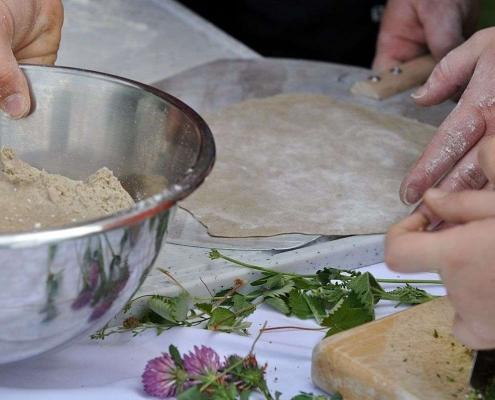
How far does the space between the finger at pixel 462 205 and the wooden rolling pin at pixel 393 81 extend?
0.96 meters

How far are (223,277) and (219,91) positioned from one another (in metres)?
0.69

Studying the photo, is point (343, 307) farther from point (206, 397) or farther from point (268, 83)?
point (268, 83)

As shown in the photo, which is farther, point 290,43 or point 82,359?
point 290,43

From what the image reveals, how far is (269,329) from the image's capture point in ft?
3.38

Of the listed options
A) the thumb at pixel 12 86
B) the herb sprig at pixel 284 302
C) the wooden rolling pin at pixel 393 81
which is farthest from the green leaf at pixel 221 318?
the wooden rolling pin at pixel 393 81

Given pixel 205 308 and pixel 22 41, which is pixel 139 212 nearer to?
pixel 205 308

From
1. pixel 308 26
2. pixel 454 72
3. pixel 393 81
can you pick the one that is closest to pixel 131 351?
pixel 454 72

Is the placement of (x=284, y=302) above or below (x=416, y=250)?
below

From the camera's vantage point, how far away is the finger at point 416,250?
0.75 metres

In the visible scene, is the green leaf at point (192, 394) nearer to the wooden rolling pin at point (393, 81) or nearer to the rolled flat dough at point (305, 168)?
the rolled flat dough at point (305, 168)

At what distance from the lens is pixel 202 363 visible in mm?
876

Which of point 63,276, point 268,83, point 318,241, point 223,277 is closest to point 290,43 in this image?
point 268,83

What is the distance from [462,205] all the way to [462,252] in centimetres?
5

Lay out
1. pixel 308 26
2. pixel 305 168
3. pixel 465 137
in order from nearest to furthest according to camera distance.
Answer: pixel 465 137
pixel 305 168
pixel 308 26
